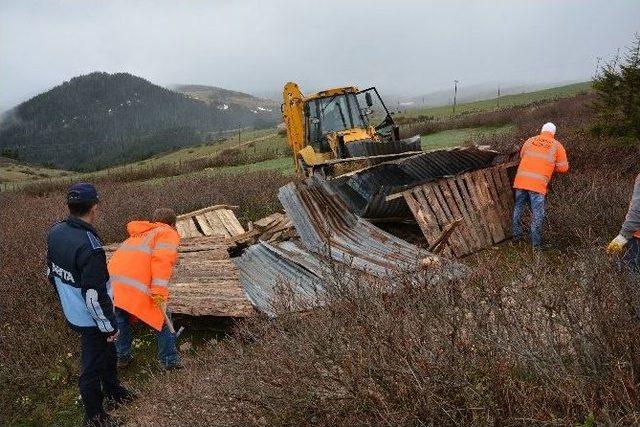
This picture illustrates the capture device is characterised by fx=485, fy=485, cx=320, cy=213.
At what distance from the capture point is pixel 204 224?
904 centimetres

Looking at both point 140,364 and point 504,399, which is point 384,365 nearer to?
point 504,399

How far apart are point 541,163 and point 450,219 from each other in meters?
1.56

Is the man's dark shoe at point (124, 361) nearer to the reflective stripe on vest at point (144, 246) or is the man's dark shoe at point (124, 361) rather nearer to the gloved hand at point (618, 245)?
the reflective stripe on vest at point (144, 246)

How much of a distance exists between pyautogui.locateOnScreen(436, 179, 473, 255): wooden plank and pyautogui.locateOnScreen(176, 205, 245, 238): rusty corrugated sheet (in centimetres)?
366

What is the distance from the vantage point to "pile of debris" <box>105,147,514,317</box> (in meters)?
6.04

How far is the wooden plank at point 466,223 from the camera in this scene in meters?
7.82

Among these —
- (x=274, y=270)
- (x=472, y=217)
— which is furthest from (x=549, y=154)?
(x=274, y=270)

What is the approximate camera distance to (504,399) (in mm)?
2363

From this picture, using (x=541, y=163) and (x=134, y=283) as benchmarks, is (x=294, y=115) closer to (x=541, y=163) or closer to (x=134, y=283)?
(x=541, y=163)

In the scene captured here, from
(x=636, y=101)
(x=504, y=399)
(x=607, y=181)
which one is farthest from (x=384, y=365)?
(x=636, y=101)

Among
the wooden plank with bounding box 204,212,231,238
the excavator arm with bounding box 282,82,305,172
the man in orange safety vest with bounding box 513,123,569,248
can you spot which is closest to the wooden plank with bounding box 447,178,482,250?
the man in orange safety vest with bounding box 513,123,569,248

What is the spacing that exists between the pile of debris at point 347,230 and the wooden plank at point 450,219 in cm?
2

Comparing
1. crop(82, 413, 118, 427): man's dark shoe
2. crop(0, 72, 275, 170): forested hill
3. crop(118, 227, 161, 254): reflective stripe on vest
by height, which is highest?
crop(0, 72, 275, 170): forested hill

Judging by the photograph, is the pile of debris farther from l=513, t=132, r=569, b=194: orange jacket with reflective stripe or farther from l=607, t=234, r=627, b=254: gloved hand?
l=607, t=234, r=627, b=254: gloved hand
